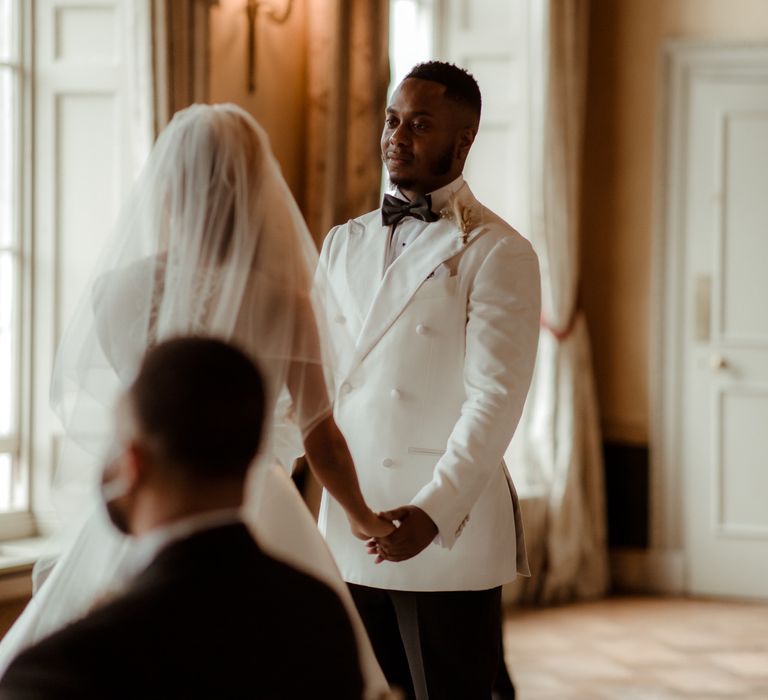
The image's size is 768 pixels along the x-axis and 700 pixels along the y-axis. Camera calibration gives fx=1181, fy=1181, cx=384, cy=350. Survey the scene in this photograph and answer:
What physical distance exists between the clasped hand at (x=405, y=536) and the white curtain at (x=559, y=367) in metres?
3.37

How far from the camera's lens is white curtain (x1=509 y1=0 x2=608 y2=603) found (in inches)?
207

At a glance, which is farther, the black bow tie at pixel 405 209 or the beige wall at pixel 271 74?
the beige wall at pixel 271 74

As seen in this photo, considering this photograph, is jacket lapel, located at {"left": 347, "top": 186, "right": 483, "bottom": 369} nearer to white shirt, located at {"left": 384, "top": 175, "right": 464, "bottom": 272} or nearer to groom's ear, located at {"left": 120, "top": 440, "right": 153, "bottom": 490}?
white shirt, located at {"left": 384, "top": 175, "right": 464, "bottom": 272}

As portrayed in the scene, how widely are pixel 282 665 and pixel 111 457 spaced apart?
378 millimetres

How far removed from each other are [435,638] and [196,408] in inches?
42.9

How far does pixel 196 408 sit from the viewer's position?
108 cm

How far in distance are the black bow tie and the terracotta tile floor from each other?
7.43 feet

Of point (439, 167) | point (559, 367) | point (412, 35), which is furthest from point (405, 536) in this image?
point (412, 35)

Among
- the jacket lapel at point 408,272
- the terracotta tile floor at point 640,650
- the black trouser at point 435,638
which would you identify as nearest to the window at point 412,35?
the terracotta tile floor at point 640,650

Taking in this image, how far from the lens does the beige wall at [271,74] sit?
3857 mm

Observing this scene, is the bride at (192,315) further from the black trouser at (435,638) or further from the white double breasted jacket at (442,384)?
the black trouser at (435,638)

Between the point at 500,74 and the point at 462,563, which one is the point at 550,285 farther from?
the point at 462,563

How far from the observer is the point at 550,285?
17.6ft

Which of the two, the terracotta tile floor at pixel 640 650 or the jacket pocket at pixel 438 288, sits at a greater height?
the jacket pocket at pixel 438 288
